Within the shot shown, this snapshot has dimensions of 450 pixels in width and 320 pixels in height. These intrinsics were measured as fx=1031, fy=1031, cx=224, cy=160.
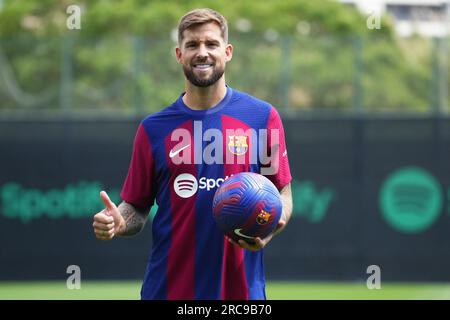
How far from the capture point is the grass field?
12375 millimetres

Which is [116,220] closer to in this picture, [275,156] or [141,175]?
[141,175]

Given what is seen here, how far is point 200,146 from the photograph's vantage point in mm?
5418

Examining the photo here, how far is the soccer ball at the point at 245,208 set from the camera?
514 centimetres

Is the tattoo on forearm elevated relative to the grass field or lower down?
elevated

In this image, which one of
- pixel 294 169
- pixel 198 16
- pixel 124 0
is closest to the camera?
pixel 198 16

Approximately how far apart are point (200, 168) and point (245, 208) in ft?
1.19

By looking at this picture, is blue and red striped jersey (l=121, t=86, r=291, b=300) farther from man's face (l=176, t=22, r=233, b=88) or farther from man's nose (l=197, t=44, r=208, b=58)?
man's nose (l=197, t=44, r=208, b=58)

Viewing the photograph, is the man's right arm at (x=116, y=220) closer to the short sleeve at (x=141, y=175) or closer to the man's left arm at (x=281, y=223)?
the short sleeve at (x=141, y=175)

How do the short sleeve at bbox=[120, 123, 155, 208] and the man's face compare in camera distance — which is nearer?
the man's face

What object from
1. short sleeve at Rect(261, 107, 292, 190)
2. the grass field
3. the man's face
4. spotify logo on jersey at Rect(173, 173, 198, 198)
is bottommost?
the grass field

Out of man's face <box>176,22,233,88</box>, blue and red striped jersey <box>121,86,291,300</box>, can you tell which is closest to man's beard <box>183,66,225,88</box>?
man's face <box>176,22,233,88</box>
